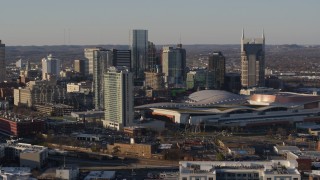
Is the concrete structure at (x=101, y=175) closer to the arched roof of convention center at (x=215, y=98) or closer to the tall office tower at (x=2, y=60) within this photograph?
the arched roof of convention center at (x=215, y=98)

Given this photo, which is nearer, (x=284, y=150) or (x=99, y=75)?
(x=284, y=150)

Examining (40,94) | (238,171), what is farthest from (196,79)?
(238,171)

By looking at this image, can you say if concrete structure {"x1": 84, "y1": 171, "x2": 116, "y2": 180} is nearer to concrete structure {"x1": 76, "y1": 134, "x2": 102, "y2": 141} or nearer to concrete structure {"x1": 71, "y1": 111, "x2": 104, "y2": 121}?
concrete structure {"x1": 76, "y1": 134, "x2": 102, "y2": 141}

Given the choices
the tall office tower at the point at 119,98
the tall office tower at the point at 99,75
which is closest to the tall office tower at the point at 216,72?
the tall office tower at the point at 99,75

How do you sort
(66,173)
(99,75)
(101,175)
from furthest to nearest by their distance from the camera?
(99,75) < (101,175) < (66,173)

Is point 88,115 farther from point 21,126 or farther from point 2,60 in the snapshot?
point 2,60

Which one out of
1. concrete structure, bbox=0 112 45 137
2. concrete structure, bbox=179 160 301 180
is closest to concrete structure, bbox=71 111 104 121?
concrete structure, bbox=0 112 45 137
